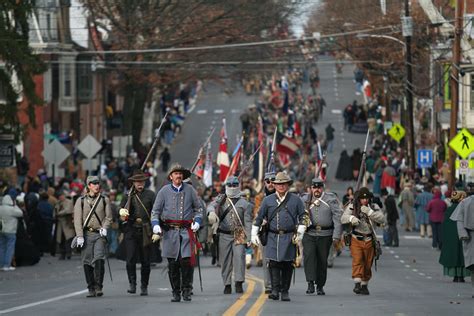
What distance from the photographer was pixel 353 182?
71.4m

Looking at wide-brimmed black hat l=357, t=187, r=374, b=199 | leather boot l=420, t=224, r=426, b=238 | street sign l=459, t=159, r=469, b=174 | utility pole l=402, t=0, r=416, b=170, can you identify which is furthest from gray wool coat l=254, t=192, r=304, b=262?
utility pole l=402, t=0, r=416, b=170

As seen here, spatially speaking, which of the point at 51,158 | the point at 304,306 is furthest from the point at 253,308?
the point at 51,158

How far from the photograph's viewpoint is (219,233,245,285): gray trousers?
968 inches

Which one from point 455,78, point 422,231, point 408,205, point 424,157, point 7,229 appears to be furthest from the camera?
point 424,157

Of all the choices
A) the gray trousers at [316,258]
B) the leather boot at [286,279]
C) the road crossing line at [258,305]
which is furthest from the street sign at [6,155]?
the leather boot at [286,279]

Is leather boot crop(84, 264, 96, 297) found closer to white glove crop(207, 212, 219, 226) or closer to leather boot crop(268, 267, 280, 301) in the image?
white glove crop(207, 212, 219, 226)

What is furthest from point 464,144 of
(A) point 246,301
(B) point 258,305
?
(B) point 258,305

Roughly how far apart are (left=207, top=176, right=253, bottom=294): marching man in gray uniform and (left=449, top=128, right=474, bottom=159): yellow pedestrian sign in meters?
19.3

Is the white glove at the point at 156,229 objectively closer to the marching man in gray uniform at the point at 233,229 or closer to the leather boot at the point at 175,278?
the leather boot at the point at 175,278

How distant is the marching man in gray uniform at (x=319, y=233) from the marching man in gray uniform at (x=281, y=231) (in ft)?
4.29

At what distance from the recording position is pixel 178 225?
22734 mm

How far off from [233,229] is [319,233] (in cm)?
128

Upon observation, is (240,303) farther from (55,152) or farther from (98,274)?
(55,152)

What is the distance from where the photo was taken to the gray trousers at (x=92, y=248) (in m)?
23.8
